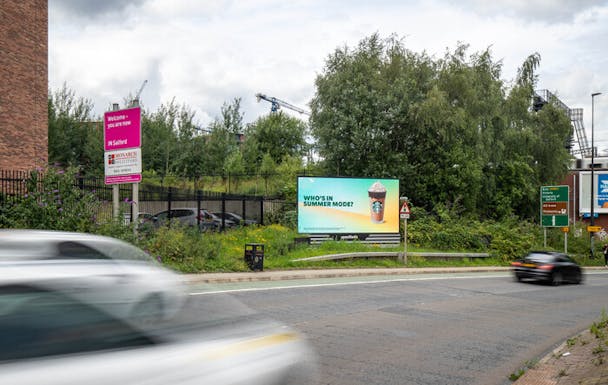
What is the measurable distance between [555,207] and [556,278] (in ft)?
58.8

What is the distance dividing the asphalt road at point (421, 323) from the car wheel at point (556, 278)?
2.24m

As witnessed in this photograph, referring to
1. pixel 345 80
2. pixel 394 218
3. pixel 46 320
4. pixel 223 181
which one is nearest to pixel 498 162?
pixel 345 80

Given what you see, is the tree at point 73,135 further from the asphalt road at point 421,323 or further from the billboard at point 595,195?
the billboard at point 595,195

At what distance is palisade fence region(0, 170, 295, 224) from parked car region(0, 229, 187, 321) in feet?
46.0

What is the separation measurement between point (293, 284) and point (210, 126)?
105 feet

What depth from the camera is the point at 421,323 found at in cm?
1074

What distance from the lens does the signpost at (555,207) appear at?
3675 centimetres

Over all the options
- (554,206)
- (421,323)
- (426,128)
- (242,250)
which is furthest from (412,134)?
(421,323)

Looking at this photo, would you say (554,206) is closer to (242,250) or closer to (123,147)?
(242,250)

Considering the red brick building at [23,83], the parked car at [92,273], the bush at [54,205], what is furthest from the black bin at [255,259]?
the parked car at [92,273]

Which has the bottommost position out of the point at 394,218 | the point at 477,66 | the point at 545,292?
the point at 545,292

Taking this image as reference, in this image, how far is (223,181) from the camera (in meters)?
40.5

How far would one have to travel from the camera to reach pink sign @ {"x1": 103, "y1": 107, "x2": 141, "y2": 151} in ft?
51.8

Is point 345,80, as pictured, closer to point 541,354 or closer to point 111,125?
point 111,125
